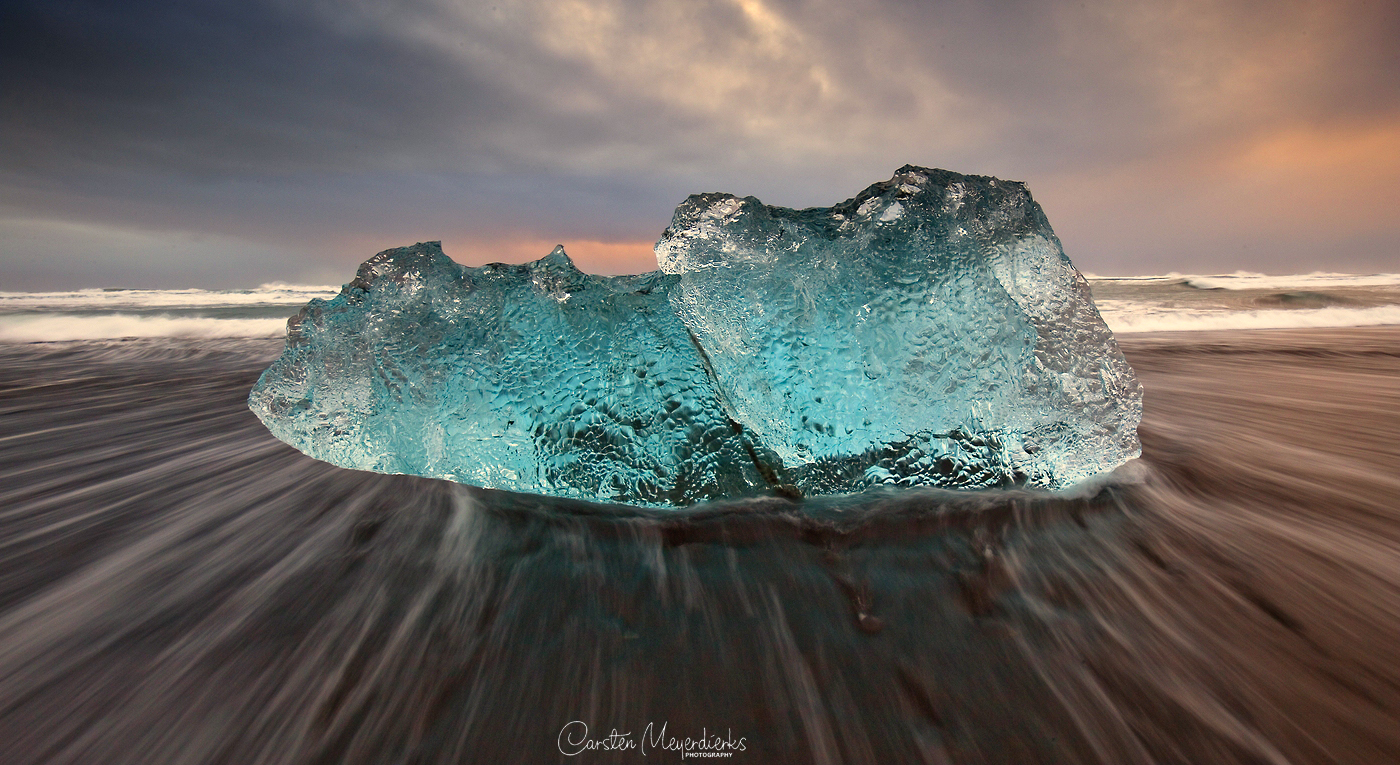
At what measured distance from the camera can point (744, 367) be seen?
4.75 ft

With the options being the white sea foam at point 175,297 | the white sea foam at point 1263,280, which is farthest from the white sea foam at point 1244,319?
the white sea foam at point 175,297

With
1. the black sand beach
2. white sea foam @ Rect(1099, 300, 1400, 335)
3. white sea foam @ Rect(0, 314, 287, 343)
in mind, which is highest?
white sea foam @ Rect(0, 314, 287, 343)

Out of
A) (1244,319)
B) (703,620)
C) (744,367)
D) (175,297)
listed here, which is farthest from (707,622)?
(175,297)

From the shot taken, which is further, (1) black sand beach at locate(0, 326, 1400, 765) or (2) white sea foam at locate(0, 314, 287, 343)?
(2) white sea foam at locate(0, 314, 287, 343)

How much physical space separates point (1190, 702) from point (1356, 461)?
5.21ft

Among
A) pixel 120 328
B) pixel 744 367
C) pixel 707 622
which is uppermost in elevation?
pixel 744 367

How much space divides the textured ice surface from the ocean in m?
0.10

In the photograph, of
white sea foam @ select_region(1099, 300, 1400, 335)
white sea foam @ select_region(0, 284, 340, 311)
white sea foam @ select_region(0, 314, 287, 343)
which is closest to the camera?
white sea foam @ select_region(0, 314, 287, 343)

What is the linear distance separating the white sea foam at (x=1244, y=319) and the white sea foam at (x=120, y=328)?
32.9 feet

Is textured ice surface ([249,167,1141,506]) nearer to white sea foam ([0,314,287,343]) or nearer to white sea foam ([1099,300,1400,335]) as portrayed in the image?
white sea foam ([1099,300,1400,335])

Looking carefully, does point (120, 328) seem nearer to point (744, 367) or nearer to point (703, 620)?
point (744, 367)

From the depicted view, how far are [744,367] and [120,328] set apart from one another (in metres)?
8.32

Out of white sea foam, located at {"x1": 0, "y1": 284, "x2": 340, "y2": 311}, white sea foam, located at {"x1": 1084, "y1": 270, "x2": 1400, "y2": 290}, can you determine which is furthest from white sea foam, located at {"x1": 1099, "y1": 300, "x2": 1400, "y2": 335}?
white sea foam, located at {"x1": 0, "y1": 284, "x2": 340, "y2": 311}

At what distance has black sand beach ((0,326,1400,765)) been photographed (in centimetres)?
74
